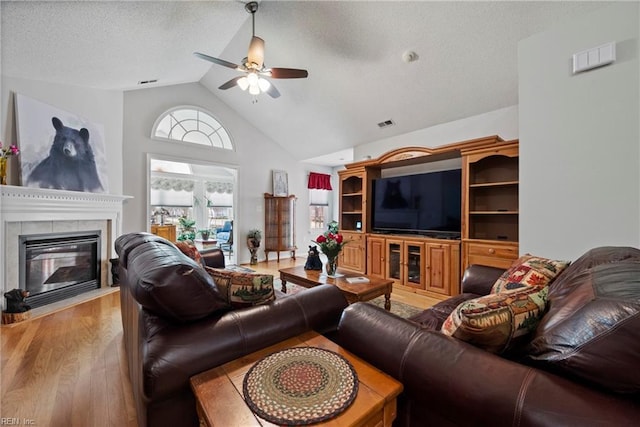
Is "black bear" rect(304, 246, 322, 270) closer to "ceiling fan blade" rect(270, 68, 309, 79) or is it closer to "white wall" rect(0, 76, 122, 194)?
"ceiling fan blade" rect(270, 68, 309, 79)

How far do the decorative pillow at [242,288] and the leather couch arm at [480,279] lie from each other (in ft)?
5.60

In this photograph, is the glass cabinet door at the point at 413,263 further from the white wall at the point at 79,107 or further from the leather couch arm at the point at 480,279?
the white wall at the point at 79,107

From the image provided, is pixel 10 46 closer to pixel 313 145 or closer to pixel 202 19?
pixel 202 19

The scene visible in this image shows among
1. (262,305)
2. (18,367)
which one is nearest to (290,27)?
(262,305)

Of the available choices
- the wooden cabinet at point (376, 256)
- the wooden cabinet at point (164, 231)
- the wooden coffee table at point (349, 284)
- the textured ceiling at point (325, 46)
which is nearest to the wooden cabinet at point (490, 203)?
the textured ceiling at point (325, 46)

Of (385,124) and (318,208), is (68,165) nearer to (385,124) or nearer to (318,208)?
(385,124)

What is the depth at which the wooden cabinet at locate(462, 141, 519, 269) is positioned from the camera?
298 cm

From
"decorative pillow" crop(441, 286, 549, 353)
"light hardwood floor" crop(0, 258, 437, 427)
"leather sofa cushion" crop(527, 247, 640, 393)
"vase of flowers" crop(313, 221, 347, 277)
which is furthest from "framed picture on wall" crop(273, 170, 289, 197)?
"leather sofa cushion" crop(527, 247, 640, 393)

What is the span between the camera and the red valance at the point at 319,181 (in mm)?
6882

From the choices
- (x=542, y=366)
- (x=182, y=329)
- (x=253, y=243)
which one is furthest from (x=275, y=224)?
(x=542, y=366)

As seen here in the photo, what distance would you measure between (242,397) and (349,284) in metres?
1.75

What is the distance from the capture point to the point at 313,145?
5512 mm

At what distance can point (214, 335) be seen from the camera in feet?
3.37

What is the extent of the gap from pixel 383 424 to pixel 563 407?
481 millimetres
